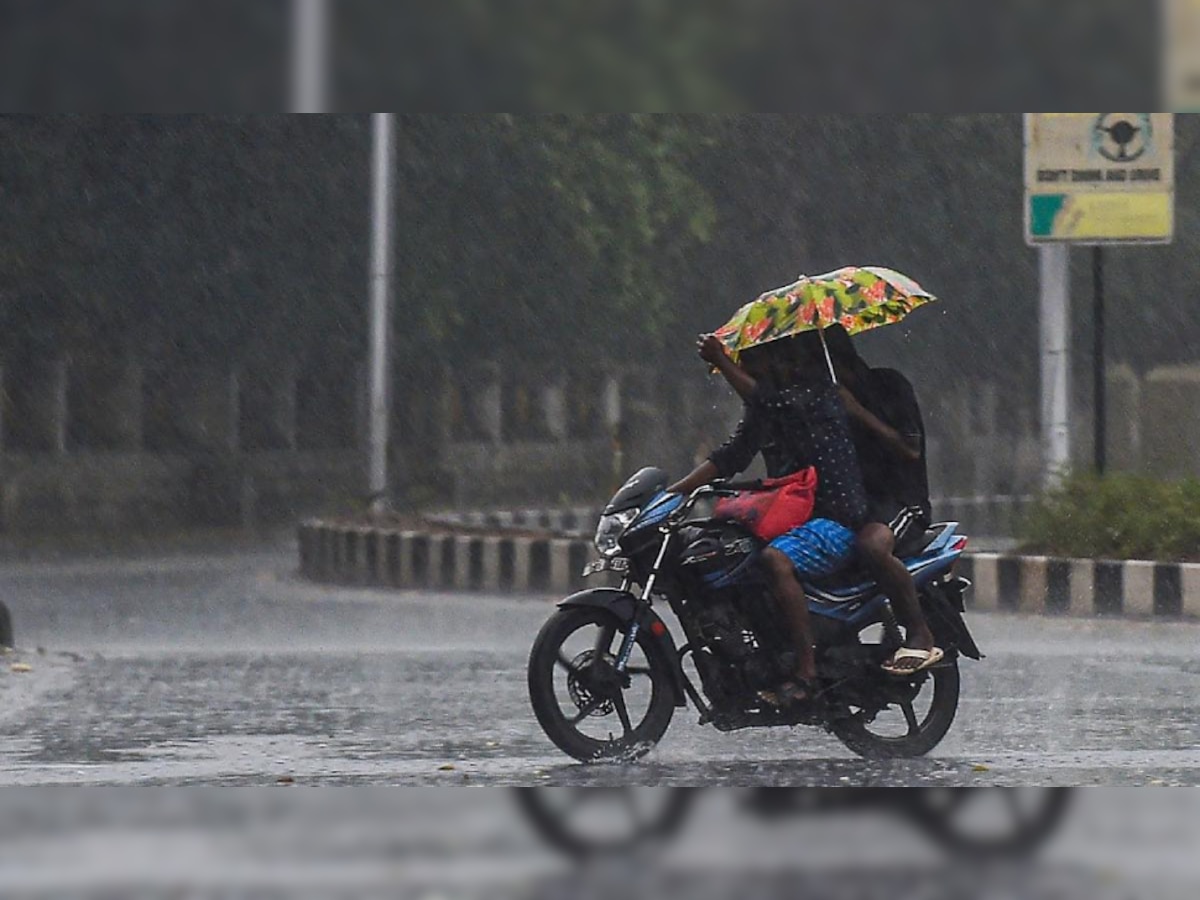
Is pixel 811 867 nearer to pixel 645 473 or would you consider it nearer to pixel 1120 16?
pixel 645 473

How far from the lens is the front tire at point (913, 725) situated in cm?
751

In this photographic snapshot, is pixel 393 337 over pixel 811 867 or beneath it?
over

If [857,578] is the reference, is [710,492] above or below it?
above

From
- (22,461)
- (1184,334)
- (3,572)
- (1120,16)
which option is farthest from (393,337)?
(1120,16)

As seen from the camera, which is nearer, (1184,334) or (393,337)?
(393,337)

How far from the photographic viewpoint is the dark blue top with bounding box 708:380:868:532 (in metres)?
7.37

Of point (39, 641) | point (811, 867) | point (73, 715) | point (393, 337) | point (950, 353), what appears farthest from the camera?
point (950, 353)

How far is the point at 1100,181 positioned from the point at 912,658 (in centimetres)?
791

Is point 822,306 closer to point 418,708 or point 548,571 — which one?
point 418,708

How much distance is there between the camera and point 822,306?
732 cm

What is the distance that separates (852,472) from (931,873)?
1.81 metres

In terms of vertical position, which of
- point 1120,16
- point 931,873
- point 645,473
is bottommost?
point 931,873

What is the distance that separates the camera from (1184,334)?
39875 millimetres

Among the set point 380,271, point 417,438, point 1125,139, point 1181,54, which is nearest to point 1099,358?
point 1125,139
